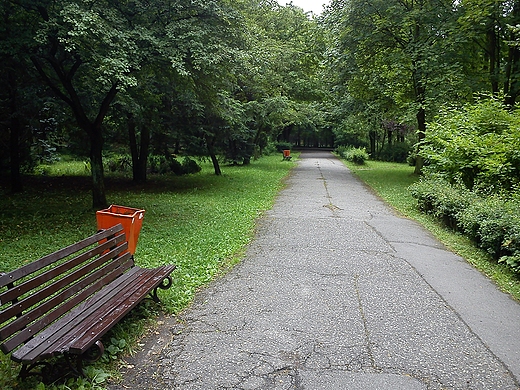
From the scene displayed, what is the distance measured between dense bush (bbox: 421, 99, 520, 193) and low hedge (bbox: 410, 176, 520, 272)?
2.08ft

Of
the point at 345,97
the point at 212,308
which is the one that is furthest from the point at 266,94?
the point at 212,308

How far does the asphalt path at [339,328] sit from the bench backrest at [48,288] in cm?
A: 77

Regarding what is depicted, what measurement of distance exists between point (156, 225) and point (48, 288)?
5.83 metres

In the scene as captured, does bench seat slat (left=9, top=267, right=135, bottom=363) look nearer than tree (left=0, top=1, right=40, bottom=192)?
Yes

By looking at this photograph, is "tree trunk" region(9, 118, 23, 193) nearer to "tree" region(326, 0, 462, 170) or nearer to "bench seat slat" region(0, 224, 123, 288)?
"bench seat slat" region(0, 224, 123, 288)

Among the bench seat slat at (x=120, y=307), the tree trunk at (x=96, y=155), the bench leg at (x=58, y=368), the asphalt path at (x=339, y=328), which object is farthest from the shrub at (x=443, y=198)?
the tree trunk at (x=96, y=155)

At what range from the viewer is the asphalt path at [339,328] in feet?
11.3

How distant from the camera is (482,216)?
25.7 ft

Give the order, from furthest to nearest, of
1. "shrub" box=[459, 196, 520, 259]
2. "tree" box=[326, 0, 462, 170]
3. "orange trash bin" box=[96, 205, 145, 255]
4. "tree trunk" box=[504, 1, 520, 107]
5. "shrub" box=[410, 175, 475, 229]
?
"tree" box=[326, 0, 462, 170] → "tree trunk" box=[504, 1, 520, 107] → "shrub" box=[410, 175, 475, 229] → "shrub" box=[459, 196, 520, 259] → "orange trash bin" box=[96, 205, 145, 255]

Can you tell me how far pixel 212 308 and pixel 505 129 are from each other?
10.8 meters

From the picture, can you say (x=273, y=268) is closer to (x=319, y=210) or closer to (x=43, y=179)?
(x=319, y=210)

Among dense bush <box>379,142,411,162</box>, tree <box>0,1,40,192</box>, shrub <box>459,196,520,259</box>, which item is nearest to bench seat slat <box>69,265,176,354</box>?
→ shrub <box>459,196,520,259</box>

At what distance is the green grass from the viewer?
5012mm

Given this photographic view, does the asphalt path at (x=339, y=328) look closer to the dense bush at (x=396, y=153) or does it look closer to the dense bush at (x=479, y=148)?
the dense bush at (x=479, y=148)
